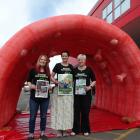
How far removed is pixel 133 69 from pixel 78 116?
2277 millimetres

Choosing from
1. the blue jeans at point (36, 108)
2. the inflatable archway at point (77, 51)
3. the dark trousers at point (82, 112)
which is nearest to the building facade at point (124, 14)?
the inflatable archway at point (77, 51)

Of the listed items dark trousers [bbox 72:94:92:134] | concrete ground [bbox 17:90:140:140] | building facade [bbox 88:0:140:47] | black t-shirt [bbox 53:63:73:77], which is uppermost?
building facade [bbox 88:0:140:47]

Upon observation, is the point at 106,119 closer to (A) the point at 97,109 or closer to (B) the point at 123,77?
(B) the point at 123,77

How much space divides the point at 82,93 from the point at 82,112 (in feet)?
1.49

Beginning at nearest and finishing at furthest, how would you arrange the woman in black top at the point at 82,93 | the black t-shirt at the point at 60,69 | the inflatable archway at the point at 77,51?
1. the black t-shirt at the point at 60,69
2. the woman in black top at the point at 82,93
3. the inflatable archway at the point at 77,51

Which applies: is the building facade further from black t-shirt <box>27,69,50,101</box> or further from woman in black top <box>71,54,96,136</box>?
black t-shirt <box>27,69,50,101</box>

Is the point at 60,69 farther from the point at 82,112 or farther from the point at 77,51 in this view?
the point at 77,51

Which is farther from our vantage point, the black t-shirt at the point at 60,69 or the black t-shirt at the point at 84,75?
the black t-shirt at the point at 84,75

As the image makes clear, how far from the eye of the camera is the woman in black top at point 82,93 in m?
6.80

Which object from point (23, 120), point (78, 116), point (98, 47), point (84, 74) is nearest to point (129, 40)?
point (98, 47)

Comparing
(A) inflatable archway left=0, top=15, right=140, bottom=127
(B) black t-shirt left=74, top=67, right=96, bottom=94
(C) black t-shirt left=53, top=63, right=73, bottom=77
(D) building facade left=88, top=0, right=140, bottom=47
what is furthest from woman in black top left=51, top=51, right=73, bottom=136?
(D) building facade left=88, top=0, right=140, bottom=47

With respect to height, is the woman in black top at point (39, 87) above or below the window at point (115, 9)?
below

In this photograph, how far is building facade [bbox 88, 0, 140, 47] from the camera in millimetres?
12941

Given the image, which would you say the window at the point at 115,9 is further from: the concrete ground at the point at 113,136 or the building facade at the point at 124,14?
the concrete ground at the point at 113,136
